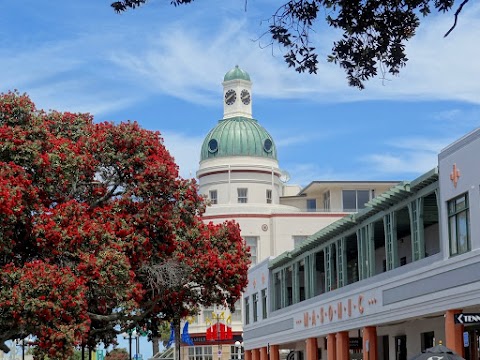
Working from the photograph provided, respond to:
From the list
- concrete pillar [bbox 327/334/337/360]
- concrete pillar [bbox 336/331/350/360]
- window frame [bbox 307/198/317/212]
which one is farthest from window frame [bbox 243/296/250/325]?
window frame [bbox 307/198/317/212]

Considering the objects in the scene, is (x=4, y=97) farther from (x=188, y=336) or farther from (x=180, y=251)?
(x=188, y=336)

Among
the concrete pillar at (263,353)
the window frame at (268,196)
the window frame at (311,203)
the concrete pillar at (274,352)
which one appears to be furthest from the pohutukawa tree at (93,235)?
the window frame at (268,196)

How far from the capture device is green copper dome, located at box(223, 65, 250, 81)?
91312mm

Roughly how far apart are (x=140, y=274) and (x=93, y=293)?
90.2 inches

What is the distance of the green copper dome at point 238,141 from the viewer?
8888cm

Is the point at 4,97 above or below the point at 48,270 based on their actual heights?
above

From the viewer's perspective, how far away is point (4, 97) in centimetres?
3136

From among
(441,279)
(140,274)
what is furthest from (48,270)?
(441,279)

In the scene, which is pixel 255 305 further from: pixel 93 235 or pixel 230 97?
pixel 93 235

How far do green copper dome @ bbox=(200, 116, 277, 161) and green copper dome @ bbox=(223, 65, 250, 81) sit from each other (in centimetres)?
340

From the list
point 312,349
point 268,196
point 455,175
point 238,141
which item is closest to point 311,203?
point 268,196

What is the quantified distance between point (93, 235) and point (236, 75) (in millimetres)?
62430

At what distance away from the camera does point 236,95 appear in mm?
90625

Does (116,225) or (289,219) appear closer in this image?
(116,225)
